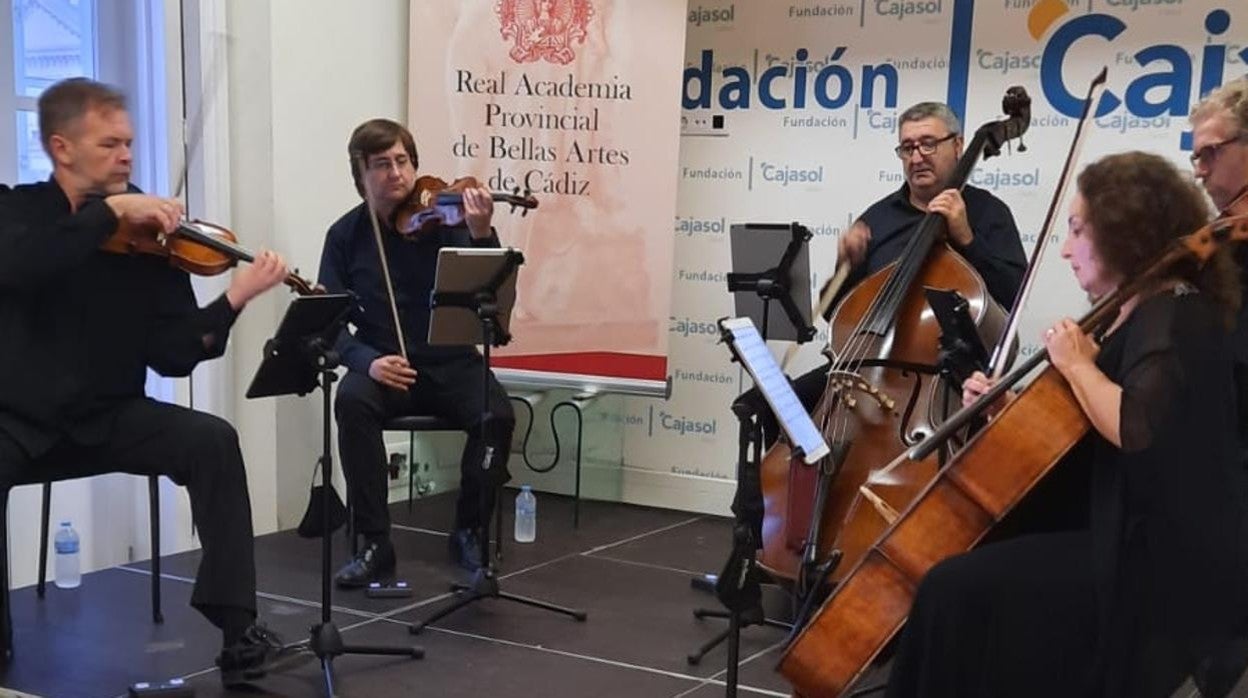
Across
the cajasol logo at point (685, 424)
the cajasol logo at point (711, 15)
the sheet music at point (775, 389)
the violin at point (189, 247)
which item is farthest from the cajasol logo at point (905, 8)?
the violin at point (189, 247)

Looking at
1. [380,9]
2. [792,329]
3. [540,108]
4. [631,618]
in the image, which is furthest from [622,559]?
[380,9]

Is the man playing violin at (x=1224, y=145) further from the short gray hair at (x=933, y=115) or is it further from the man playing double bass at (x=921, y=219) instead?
the short gray hair at (x=933, y=115)

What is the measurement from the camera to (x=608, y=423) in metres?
4.75

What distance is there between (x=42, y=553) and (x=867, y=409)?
7.13 ft

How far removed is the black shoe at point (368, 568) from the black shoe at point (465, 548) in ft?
0.76

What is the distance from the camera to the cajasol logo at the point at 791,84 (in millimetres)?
4234

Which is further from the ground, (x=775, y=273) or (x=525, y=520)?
(x=775, y=273)

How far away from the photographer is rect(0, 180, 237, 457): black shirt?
2662 millimetres

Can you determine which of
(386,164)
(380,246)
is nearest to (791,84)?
(386,164)

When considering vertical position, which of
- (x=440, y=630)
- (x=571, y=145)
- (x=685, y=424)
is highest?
(x=571, y=145)

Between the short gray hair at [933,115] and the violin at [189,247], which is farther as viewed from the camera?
the short gray hair at [933,115]

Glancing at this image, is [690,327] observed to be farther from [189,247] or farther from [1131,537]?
[1131,537]

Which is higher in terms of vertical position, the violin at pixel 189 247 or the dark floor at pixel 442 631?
the violin at pixel 189 247

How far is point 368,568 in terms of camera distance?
3.54 m
